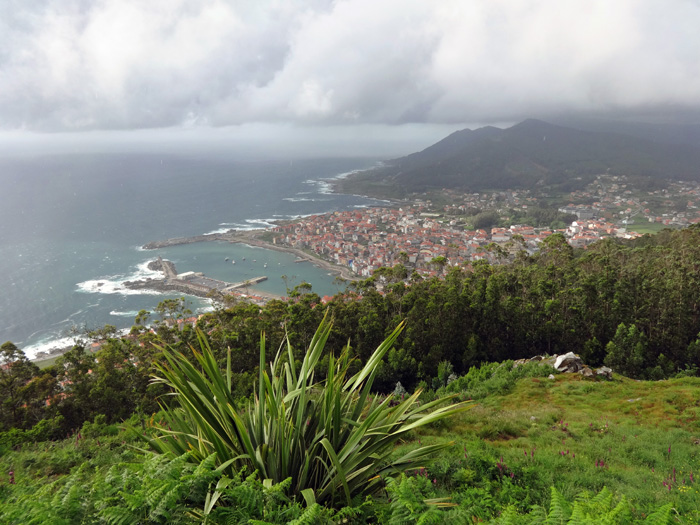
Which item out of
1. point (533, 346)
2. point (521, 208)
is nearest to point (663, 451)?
point (533, 346)

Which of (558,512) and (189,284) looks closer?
(558,512)

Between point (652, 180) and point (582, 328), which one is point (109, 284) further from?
point (652, 180)

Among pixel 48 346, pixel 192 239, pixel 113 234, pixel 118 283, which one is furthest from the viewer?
→ pixel 113 234

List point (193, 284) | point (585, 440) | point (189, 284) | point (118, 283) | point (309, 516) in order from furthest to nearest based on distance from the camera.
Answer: point (118, 283)
point (193, 284)
point (189, 284)
point (585, 440)
point (309, 516)

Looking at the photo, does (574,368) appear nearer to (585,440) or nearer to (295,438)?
(585,440)

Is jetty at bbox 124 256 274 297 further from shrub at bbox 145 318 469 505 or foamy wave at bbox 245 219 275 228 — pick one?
shrub at bbox 145 318 469 505

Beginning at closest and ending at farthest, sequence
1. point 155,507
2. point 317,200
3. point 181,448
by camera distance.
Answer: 1. point 155,507
2. point 181,448
3. point 317,200

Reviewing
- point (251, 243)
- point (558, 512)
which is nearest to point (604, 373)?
point (558, 512)

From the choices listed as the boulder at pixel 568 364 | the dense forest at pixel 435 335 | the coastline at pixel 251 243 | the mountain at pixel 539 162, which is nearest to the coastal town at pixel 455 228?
the coastline at pixel 251 243

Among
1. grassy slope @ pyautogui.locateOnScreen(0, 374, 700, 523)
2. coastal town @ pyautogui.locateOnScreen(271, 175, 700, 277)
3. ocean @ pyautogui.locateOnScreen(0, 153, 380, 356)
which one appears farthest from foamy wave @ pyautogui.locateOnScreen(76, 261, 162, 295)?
grassy slope @ pyautogui.locateOnScreen(0, 374, 700, 523)
